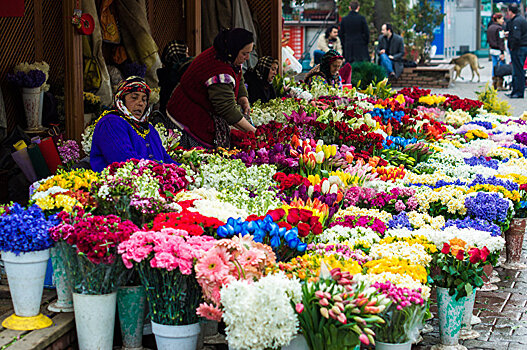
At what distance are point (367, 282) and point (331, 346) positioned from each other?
374 millimetres

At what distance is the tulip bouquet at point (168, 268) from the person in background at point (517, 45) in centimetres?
1379

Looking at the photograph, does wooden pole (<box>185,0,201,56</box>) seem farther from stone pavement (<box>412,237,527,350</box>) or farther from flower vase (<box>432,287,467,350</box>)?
flower vase (<box>432,287,467,350</box>)

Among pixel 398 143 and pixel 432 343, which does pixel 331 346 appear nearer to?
pixel 432 343

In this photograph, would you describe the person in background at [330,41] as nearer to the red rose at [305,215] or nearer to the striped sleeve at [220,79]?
the striped sleeve at [220,79]

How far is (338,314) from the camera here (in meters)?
2.96

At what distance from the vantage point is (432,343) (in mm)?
3984

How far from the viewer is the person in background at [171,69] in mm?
6738

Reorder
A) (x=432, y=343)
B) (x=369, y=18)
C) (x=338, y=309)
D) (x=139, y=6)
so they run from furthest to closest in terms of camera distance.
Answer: (x=369, y=18) → (x=139, y=6) → (x=432, y=343) → (x=338, y=309)

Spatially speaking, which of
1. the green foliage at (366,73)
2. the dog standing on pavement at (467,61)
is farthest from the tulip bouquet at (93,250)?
the dog standing on pavement at (467,61)

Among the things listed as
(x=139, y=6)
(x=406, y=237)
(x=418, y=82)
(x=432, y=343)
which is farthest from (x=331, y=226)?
(x=418, y=82)

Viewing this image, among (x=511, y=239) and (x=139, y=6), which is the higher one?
(x=139, y=6)

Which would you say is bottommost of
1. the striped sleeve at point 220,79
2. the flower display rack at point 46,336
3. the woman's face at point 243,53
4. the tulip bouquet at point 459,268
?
the flower display rack at point 46,336

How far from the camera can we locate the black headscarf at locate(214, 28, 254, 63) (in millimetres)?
5598

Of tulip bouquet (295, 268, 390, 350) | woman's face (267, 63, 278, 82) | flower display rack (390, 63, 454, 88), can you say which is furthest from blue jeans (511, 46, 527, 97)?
tulip bouquet (295, 268, 390, 350)
